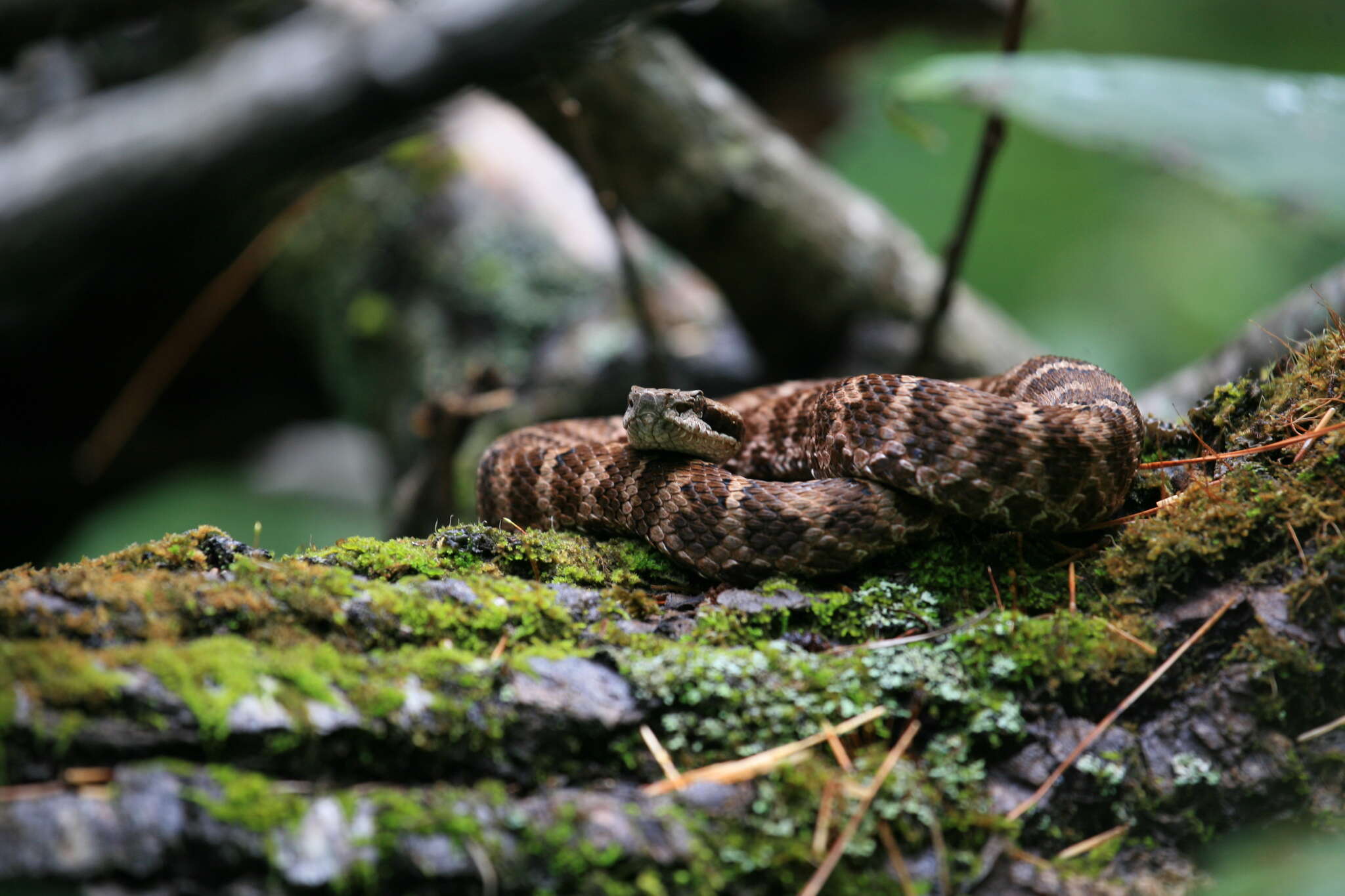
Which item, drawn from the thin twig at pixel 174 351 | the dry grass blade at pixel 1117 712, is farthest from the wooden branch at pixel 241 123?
the thin twig at pixel 174 351

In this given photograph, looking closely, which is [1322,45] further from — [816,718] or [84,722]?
[84,722]

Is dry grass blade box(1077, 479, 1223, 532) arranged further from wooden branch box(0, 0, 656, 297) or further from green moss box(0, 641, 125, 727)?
green moss box(0, 641, 125, 727)

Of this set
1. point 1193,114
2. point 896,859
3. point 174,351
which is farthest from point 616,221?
point 174,351

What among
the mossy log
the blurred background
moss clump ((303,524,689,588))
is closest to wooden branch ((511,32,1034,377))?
the blurred background

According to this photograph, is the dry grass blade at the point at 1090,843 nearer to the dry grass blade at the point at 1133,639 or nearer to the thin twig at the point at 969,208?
the dry grass blade at the point at 1133,639

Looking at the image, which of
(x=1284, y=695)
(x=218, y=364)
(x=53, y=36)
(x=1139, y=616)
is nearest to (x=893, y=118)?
(x=1139, y=616)

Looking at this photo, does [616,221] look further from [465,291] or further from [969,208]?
[465,291]
